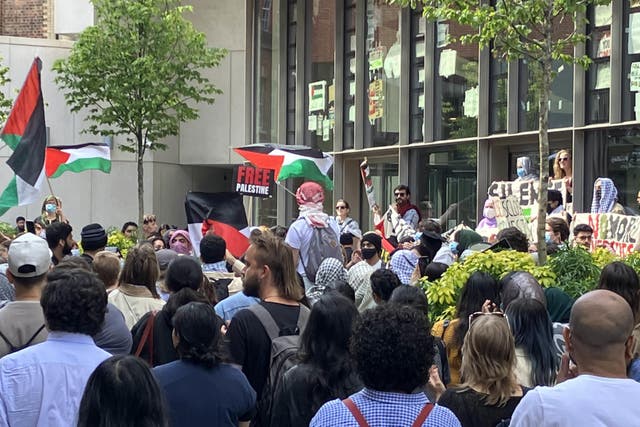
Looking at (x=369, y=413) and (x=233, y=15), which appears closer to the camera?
(x=369, y=413)

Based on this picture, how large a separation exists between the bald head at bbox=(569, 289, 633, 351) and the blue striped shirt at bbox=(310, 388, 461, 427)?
59cm

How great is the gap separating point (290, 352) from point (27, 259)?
5.08 ft

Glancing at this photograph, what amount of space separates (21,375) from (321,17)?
2278cm

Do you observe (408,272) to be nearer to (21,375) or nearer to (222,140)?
(21,375)

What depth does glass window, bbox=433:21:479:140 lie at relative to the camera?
69.4 feet

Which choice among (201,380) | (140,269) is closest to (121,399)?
(201,380)

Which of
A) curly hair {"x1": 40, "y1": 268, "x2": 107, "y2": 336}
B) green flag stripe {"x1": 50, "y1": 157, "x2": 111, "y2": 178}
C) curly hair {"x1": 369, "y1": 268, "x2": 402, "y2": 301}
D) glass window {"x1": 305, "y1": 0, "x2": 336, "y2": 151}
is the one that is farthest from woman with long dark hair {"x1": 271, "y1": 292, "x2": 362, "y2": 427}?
glass window {"x1": 305, "y1": 0, "x2": 336, "y2": 151}

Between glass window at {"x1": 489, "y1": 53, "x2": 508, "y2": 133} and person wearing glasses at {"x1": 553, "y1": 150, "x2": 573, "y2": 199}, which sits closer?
person wearing glasses at {"x1": 553, "y1": 150, "x2": 573, "y2": 199}

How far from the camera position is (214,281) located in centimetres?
900

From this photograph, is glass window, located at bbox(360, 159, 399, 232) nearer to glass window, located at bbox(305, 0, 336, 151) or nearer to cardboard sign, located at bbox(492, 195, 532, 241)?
glass window, located at bbox(305, 0, 336, 151)

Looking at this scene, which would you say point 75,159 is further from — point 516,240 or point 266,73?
point 516,240

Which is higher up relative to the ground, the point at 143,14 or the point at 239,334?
the point at 143,14

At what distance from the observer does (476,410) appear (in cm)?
492

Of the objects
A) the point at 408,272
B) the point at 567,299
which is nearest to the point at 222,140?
the point at 408,272
